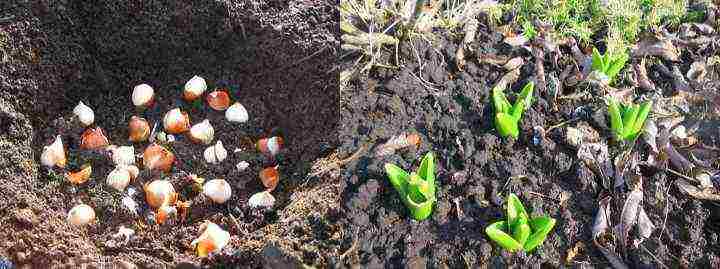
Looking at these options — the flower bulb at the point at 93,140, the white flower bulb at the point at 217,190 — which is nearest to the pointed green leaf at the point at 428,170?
the white flower bulb at the point at 217,190

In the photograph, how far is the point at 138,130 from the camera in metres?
2.10

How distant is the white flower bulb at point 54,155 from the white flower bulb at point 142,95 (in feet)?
0.95

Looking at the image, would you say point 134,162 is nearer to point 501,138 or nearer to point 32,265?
point 32,265

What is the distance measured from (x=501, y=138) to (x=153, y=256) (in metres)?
1.04

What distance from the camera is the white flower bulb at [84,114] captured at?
2111mm

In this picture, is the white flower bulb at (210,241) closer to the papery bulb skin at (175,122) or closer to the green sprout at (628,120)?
the papery bulb skin at (175,122)

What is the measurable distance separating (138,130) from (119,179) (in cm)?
21

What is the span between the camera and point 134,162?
206 cm

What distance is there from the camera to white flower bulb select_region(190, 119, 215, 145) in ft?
6.88

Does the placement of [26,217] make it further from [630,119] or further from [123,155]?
[630,119]

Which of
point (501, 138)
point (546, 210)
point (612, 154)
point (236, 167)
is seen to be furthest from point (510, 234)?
point (236, 167)

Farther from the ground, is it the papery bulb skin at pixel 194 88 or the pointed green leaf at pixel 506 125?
the papery bulb skin at pixel 194 88

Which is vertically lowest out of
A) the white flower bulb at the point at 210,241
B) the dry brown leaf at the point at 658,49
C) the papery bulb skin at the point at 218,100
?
the white flower bulb at the point at 210,241

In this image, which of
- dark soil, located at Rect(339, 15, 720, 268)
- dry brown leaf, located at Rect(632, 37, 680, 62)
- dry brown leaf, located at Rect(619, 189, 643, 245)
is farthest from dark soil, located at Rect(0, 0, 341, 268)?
dry brown leaf, located at Rect(632, 37, 680, 62)
